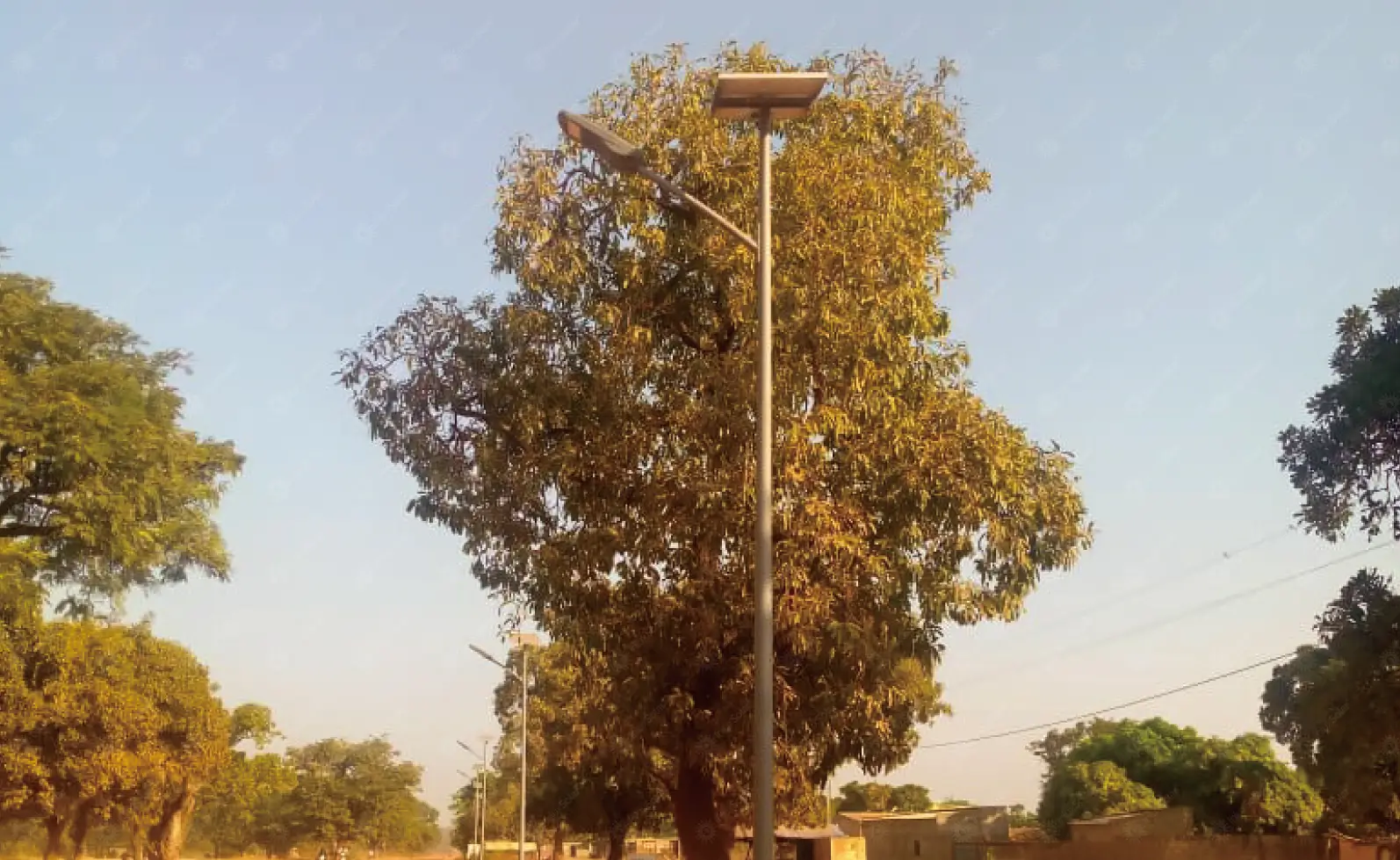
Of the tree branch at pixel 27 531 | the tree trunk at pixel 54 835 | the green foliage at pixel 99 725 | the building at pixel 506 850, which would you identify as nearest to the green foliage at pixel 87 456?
the tree branch at pixel 27 531

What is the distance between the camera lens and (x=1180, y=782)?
62125 millimetres

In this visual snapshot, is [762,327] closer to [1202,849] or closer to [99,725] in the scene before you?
[1202,849]

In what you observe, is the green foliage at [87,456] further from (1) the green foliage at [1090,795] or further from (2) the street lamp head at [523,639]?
(1) the green foliage at [1090,795]

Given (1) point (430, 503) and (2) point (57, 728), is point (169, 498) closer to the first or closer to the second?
(1) point (430, 503)

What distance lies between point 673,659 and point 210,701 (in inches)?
1700

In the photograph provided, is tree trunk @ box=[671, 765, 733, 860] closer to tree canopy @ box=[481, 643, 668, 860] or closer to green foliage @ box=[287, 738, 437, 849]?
tree canopy @ box=[481, 643, 668, 860]

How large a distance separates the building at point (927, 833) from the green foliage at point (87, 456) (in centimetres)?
3149

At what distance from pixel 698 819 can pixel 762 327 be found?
7.50 meters

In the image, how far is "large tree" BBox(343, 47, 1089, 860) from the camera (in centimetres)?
1430

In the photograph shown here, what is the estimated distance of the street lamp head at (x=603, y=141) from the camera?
40.3 ft

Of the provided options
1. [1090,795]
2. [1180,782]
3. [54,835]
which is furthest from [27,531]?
[1180,782]

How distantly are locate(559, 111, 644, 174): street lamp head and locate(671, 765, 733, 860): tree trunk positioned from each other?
308 inches

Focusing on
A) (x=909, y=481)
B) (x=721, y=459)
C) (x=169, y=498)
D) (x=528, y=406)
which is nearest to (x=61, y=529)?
(x=169, y=498)

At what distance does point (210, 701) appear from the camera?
53.1 metres
